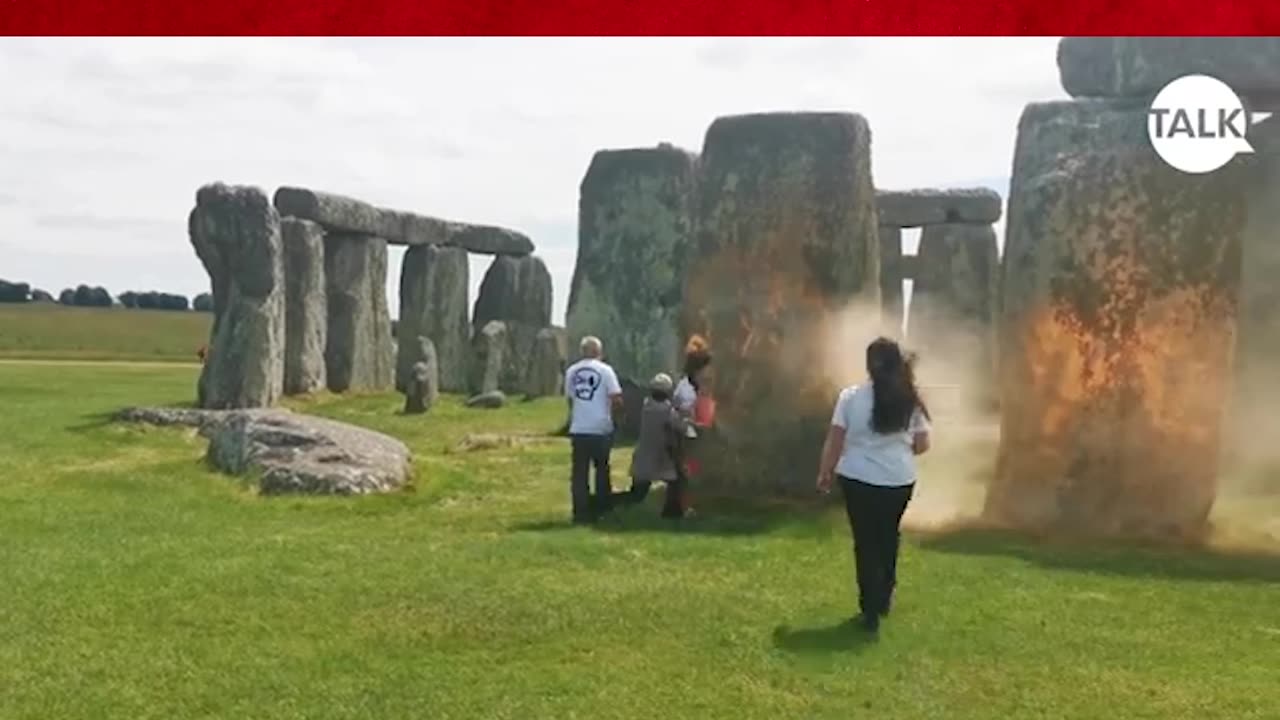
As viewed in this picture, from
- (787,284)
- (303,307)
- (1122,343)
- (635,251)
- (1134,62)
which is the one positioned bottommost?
(1122,343)

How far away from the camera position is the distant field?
1109 inches

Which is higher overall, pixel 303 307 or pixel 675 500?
pixel 303 307

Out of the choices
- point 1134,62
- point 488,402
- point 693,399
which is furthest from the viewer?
point 488,402

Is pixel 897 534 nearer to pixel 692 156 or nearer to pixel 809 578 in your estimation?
pixel 809 578

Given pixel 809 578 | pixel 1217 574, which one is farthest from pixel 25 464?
pixel 1217 574

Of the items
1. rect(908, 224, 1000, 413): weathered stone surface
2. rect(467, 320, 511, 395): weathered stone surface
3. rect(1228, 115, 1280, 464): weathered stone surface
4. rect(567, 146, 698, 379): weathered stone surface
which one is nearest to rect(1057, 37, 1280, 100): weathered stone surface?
rect(1228, 115, 1280, 464): weathered stone surface

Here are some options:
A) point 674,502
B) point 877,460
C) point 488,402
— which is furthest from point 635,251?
point 877,460

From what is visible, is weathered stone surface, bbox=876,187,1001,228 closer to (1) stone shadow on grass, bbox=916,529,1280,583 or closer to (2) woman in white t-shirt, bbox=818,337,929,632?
(1) stone shadow on grass, bbox=916,529,1280,583

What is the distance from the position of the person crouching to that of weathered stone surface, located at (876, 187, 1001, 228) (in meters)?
14.3

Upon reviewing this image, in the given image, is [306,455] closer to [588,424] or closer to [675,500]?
[588,424]

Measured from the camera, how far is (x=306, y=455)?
10.5m

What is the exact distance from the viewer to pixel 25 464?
37.5 feet

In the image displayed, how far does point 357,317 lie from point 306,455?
10.4m

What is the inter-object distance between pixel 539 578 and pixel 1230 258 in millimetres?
4480
